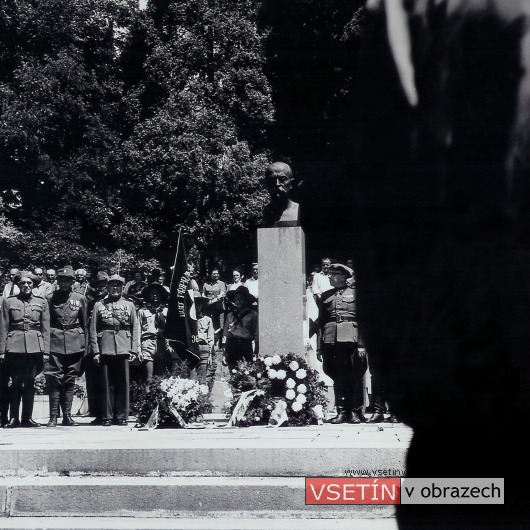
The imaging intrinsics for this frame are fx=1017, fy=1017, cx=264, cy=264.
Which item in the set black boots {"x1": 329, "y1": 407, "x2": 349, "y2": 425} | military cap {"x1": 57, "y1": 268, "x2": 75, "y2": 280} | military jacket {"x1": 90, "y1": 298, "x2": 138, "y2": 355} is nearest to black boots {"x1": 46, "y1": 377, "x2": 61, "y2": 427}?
military jacket {"x1": 90, "y1": 298, "x2": 138, "y2": 355}

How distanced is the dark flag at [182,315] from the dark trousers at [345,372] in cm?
180

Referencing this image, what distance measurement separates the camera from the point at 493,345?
2.48ft

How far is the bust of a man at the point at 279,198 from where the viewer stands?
11.1 meters

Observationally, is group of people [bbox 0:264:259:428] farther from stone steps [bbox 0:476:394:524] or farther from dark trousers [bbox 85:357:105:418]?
stone steps [bbox 0:476:394:524]

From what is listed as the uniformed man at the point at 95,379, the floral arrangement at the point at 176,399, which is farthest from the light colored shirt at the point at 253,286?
the floral arrangement at the point at 176,399

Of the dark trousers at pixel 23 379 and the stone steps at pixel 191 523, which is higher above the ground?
the dark trousers at pixel 23 379

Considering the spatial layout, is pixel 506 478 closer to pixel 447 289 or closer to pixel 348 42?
pixel 447 289

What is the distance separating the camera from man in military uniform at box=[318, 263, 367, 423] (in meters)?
11.0

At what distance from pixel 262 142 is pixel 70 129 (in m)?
5.66

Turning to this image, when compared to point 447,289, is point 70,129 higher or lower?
higher

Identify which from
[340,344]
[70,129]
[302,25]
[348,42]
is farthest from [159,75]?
[340,344]

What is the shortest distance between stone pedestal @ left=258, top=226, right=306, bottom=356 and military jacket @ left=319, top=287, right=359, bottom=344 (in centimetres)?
59

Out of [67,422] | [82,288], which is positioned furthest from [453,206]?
[82,288]

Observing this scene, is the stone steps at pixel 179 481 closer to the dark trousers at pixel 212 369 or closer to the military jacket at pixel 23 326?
the military jacket at pixel 23 326
